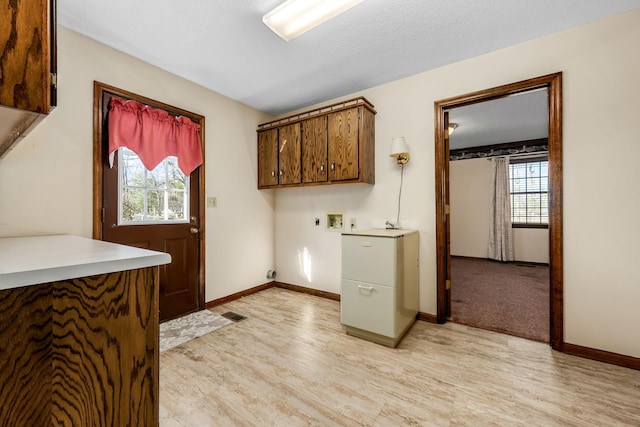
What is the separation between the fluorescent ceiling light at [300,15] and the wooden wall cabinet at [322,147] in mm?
975

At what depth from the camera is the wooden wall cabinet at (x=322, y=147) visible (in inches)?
103

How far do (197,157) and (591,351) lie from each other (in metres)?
3.69

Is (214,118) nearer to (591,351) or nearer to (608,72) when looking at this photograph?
(608,72)

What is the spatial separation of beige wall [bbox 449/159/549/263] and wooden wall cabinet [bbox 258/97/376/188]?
3.66 m

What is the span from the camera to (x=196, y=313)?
267 cm

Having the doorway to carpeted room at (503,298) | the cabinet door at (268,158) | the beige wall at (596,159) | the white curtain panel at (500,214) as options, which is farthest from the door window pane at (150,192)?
the white curtain panel at (500,214)

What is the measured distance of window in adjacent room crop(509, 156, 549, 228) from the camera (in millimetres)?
5082

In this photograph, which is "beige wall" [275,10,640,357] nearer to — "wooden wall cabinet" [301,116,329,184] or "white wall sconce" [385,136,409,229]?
"white wall sconce" [385,136,409,229]

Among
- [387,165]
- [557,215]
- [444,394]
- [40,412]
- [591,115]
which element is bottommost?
[444,394]

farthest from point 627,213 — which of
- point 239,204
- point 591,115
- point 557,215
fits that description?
point 239,204

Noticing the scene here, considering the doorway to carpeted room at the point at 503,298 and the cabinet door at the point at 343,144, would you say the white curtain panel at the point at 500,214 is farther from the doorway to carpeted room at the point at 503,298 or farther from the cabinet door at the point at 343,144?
the cabinet door at the point at 343,144

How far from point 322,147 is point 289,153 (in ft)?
1.57

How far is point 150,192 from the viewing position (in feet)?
8.00

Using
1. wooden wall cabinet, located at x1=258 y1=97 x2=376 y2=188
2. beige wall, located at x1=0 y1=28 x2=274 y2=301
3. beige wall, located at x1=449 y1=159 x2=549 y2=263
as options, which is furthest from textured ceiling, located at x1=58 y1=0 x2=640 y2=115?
beige wall, located at x1=449 y1=159 x2=549 y2=263
